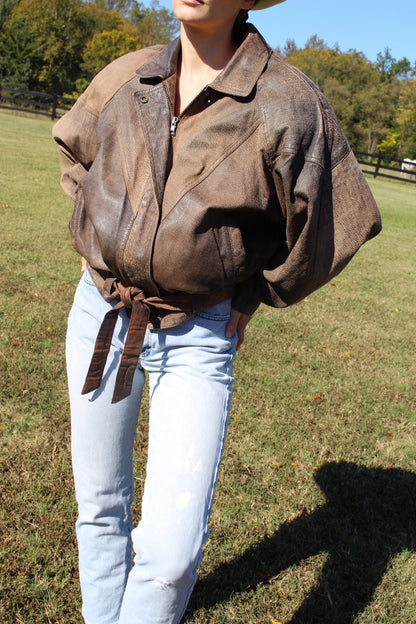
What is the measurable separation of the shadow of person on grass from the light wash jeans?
87cm

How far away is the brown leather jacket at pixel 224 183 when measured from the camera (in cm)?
180

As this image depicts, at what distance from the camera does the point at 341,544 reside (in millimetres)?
3338

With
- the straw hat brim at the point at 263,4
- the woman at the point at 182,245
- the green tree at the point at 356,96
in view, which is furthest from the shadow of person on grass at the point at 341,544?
the green tree at the point at 356,96

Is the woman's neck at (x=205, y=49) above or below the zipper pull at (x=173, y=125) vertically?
above

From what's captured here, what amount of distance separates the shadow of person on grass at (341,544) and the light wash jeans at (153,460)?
2.85 feet

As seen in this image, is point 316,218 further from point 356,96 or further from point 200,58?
point 356,96

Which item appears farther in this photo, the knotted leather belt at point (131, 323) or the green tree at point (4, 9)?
the green tree at point (4, 9)

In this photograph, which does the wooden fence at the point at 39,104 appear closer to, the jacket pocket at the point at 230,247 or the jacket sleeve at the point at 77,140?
the jacket sleeve at the point at 77,140

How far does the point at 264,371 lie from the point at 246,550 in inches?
82.3

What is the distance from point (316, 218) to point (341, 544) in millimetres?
2151

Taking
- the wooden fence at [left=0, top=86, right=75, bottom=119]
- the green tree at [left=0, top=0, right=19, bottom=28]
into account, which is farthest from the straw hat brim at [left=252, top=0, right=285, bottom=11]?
the green tree at [left=0, top=0, right=19, bottom=28]

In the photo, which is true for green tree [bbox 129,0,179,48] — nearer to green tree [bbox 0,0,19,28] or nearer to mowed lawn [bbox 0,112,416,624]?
green tree [bbox 0,0,19,28]

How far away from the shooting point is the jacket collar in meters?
1.83

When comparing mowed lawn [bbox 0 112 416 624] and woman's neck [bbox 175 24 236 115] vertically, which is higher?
woman's neck [bbox 175 24 236 115]
